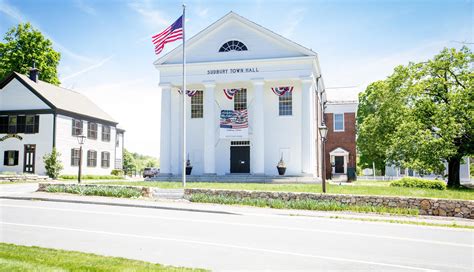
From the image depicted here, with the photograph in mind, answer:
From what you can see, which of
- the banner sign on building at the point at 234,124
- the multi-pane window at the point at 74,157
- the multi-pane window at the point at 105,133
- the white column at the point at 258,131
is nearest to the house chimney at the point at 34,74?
the multi-pane window at the point at 74,157

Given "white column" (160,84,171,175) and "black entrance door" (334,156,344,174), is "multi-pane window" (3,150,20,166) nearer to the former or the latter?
"white column" (160,84,171,175)

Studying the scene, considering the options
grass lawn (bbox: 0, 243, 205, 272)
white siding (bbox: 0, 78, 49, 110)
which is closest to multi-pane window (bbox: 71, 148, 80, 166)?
white siding (bbox: 0, 78, 49, 110)

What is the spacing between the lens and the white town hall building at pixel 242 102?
26938mm

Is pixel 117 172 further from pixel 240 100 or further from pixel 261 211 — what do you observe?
pixel 261 211

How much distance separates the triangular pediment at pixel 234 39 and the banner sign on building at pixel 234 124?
154 inches

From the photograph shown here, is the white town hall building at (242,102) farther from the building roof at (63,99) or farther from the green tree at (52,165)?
the building roof at (63,99)

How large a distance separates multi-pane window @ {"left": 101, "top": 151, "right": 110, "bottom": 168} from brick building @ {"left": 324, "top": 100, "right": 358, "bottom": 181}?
75.5 ft

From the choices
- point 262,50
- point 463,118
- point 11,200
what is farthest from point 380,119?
point 11,200

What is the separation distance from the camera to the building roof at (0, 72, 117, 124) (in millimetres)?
34094

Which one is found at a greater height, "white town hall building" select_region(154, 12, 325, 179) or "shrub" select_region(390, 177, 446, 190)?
"white town hall building" select_region(154, 12, 325, 179)

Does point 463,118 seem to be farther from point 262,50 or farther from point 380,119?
point 262,50

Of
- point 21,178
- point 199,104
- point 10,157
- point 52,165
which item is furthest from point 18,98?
point 199,104

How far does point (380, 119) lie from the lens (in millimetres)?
31906

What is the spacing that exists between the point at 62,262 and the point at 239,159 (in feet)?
74.7
